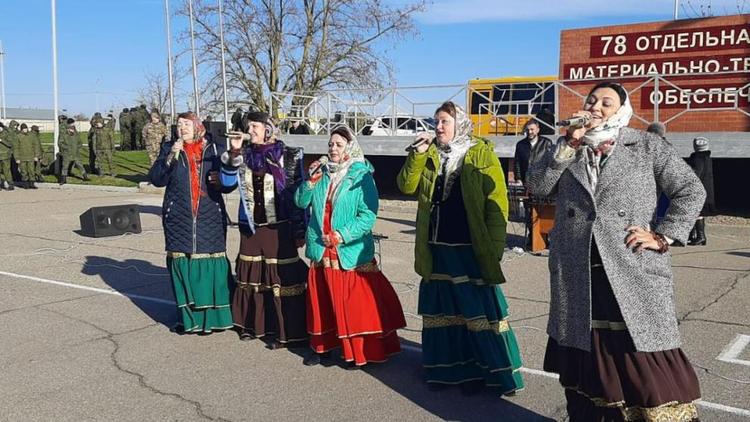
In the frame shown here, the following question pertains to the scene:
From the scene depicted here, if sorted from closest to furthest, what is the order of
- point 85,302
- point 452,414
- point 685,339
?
1. point 452,414
2. point 685,339
3. point 85,302

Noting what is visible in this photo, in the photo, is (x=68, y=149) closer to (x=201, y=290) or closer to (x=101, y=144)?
(x=101, y=144)

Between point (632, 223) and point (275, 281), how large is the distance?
318cm

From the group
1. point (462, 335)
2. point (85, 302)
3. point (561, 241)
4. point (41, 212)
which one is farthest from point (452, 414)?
point (41, 212)

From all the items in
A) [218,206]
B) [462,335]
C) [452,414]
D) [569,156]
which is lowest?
[452,414]

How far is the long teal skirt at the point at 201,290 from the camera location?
6.09 metres

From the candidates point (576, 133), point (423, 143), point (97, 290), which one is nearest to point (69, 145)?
point (97, 290)

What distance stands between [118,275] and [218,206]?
327cm

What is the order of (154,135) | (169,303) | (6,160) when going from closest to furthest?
1. (169,303)
2. (154,135)
3. (6,160)

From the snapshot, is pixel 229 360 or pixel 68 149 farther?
pixel 68 149

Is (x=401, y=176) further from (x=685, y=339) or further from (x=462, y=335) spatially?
(x=685, y=339)

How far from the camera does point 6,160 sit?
2141cm

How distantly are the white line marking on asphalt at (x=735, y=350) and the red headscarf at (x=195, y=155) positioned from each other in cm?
425

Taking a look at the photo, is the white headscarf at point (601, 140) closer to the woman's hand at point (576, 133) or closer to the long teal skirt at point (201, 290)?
the woman's hand at point (576, 133)

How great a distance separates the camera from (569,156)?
10.9 ft
